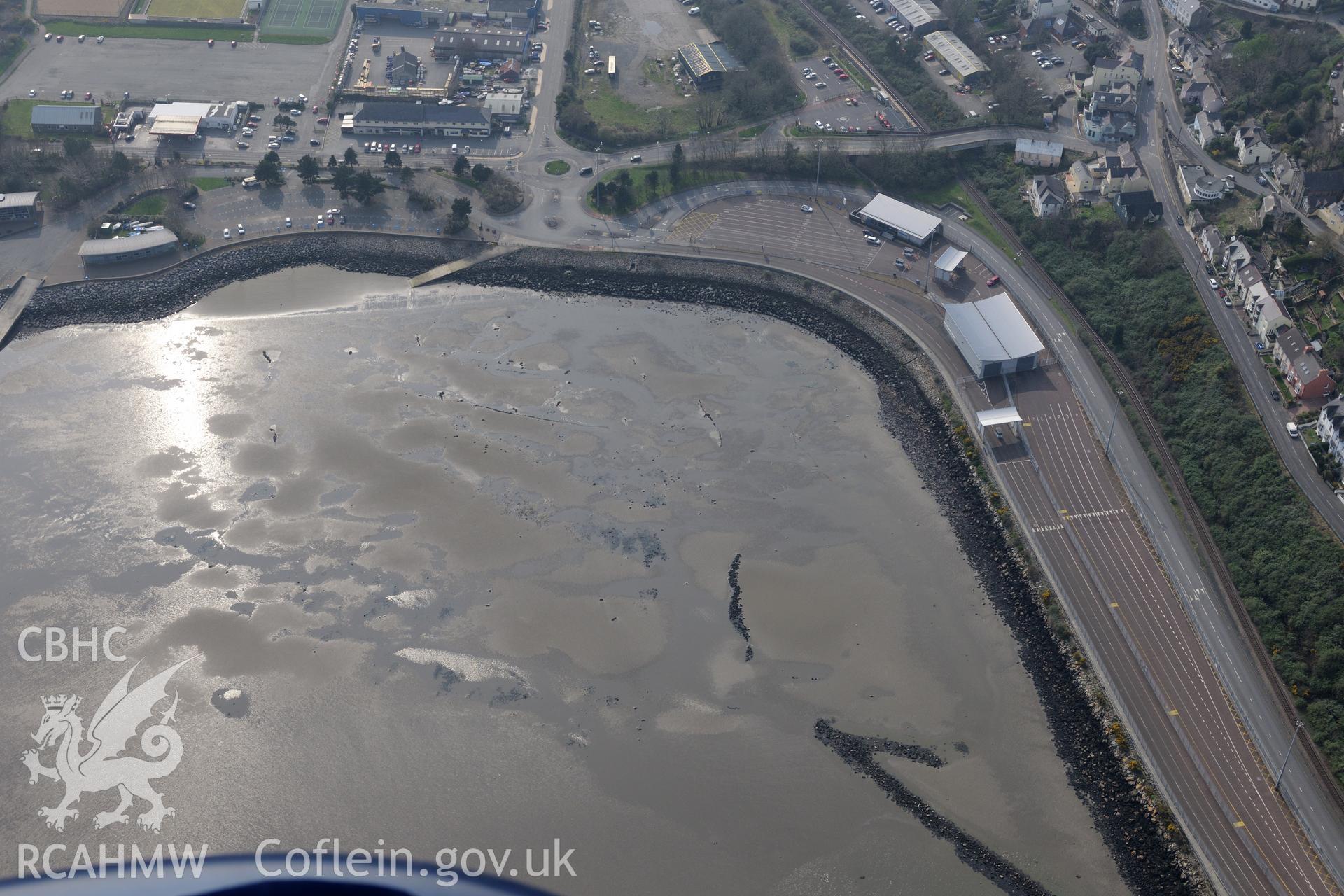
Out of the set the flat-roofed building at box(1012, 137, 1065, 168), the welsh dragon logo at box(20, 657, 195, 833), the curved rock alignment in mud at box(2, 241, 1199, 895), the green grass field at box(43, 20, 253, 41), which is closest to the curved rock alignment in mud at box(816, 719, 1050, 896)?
the curved rock alignment in mud at box(2, 241, 1199, 895)

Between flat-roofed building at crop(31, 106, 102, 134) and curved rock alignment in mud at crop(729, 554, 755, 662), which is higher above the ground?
flat-roofed building at crop(31, 106, 102, 134)

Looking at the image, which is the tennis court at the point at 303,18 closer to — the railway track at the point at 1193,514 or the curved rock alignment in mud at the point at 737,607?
the railway track at the point at 1193,514

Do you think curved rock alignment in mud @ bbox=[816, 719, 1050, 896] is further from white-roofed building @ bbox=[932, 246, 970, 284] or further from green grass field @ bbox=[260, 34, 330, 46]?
green grass field @ bbox=[260, 34, 330, 46]

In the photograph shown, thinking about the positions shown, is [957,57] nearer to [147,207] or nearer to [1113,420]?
[1113,420]

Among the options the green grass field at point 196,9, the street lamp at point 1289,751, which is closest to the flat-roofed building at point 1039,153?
the street lamp at point 1289,751

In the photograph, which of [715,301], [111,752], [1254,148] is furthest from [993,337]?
[111,752]
